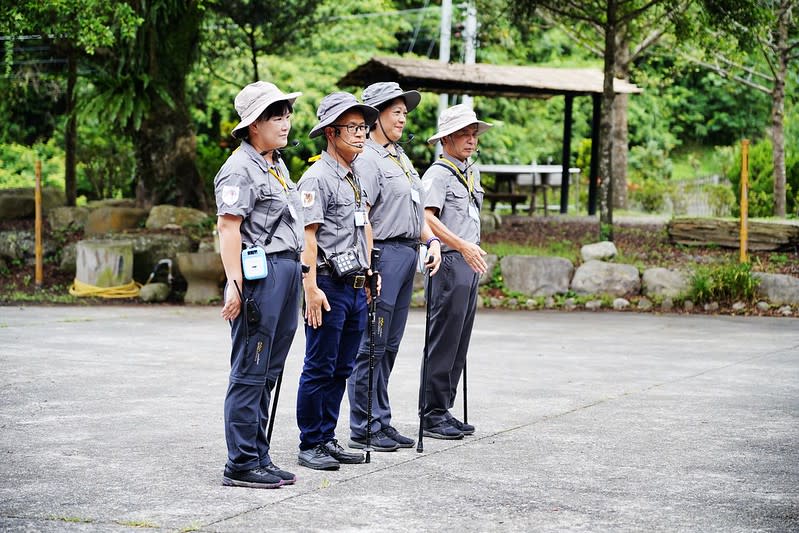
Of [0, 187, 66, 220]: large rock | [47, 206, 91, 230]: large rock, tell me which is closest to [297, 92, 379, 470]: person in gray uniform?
[47, 206, 91, 230]: large rock

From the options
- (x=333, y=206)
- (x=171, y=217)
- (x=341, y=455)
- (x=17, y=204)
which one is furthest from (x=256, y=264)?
(x=17, y=204)

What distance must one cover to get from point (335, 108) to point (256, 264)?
1104mm

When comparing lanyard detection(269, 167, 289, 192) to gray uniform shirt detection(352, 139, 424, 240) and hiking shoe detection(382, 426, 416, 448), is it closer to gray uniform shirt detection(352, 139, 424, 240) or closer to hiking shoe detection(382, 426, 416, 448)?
gray uniform shirt detection(352, 139, 424, 240)

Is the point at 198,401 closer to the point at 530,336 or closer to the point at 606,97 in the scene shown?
the point at 530,336

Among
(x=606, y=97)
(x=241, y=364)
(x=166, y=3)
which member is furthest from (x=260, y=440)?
(x=166, y=3)

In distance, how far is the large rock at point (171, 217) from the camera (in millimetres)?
19047

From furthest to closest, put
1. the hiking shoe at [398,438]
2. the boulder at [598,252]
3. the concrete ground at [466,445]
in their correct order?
the boulder at [598,252] → the hiking shoe at [398,438] → the concrete ground at [466,445]

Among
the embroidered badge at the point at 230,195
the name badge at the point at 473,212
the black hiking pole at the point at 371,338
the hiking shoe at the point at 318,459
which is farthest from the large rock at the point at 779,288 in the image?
the embroidered badge at the point at 230,195

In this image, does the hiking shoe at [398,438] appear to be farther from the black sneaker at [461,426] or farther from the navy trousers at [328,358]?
the navy trousers at [328,358]

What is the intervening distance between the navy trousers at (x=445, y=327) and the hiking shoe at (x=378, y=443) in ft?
1.62

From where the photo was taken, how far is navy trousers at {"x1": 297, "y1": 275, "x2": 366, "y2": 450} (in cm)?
618

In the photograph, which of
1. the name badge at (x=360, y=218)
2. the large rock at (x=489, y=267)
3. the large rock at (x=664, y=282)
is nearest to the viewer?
the name badge at (x=360, y=218)

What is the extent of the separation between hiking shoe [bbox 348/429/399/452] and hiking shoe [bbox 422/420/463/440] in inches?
16.3

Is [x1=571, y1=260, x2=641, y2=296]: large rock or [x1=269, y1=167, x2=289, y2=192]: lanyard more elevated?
[x1=269, y1=167, x2=289, y2=192]: lanyard
